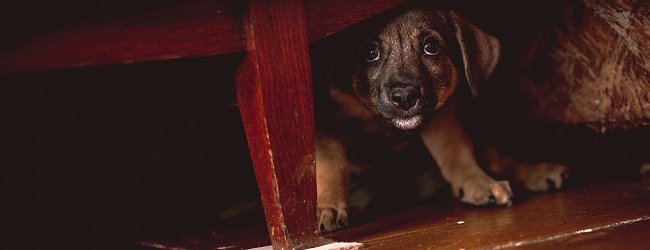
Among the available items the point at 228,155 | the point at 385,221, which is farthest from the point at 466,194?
the point at 228,155

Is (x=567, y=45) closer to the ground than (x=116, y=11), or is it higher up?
higher up

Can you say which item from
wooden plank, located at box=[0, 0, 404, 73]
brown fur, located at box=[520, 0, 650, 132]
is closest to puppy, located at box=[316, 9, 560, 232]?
brown fur, located at box=[520, 0, 650, 132]

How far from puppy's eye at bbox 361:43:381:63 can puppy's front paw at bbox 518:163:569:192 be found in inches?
39.3

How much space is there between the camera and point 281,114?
2025 millimetres

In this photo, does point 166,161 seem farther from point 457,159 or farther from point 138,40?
→ point 138,40

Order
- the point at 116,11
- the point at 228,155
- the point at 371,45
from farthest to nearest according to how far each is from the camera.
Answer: the point at 228,155 < the point at 371,45 < the point at 116,11

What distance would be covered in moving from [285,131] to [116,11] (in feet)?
1.79

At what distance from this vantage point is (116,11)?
1.83 m

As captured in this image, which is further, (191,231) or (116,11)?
(191,231)

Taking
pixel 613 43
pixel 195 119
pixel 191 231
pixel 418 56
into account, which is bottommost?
pixel 191 231

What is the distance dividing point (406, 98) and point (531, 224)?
749 millimetres

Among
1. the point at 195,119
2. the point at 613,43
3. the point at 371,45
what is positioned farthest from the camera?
the point at 195,119

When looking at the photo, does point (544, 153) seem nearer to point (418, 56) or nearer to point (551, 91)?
point (551, 91)

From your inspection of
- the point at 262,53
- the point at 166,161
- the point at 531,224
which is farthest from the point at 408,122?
the point at 166,161
